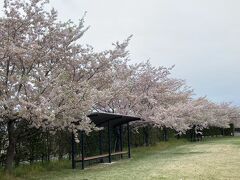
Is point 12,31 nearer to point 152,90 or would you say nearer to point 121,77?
point 121,77

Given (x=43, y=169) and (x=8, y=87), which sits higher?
(x=8, y=87)

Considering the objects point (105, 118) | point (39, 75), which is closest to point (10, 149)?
point (39, 75)

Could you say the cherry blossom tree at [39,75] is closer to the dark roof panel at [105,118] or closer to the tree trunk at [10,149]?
the tree trunk at [10,149]

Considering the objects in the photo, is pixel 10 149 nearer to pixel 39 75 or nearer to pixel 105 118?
pixel 39 75

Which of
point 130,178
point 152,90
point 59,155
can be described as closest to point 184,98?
point 152,90

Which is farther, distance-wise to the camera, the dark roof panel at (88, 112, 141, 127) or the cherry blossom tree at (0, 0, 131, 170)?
the dark roof panel at (88, 112, 141, 127)

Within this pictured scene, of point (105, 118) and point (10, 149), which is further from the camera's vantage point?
point (105, 118)

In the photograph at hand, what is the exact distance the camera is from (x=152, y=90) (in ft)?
88.4

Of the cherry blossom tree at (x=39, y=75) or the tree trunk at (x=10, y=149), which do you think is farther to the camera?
the tree trunk at (x=10, y=149)

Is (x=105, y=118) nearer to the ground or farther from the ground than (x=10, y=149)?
farther from the ground

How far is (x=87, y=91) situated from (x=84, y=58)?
135 inches

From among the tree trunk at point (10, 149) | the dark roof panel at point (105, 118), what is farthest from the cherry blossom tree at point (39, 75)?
the dark roof panel at point (105, 118)

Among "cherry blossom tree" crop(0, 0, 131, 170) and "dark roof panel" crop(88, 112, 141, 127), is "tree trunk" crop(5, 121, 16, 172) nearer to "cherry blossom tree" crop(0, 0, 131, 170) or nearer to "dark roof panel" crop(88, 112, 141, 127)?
"cherry blossom tree" crop(0, 0, 131, 170)

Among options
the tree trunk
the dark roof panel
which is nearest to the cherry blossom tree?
the tree trunk
